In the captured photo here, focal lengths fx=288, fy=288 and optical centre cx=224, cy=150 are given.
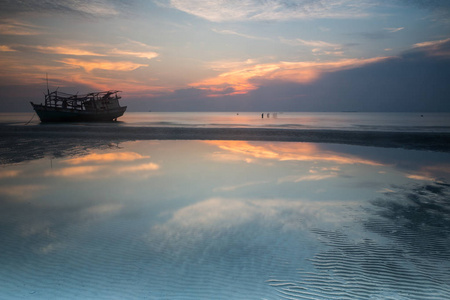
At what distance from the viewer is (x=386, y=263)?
4801 millimetres

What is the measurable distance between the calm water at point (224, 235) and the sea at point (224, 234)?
1.1 inches

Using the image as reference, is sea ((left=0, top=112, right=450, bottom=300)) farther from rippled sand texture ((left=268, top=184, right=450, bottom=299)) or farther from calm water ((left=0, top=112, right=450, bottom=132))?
calm water ((left=0, top=112, right=450, bottom=132))

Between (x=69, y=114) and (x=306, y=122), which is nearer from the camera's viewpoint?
(x=69, y=114)

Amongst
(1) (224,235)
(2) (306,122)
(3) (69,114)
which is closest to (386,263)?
(1) (224,235)

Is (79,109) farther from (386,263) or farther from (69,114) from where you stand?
(386,263)

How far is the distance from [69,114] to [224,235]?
187 feet

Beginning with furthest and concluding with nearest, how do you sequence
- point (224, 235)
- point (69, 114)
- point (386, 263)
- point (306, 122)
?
point (306, 122)
point (69, 114)
point (224, 235)
point (386, 263)

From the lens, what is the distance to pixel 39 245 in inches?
215

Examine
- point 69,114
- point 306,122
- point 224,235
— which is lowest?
point 224,235

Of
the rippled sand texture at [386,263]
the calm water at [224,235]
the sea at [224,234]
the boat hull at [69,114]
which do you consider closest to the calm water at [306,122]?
the boat hull at [69,114]

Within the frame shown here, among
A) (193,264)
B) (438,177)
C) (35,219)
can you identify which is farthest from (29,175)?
(438,177)

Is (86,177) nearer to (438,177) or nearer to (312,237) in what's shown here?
(312,237)

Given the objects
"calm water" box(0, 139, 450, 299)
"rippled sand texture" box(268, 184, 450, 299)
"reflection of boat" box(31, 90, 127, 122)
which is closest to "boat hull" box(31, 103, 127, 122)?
"reflection of boat" box(31, 90, 127, 122)

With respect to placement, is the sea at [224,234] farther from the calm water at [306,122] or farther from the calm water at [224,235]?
the calm water at [306,122]
